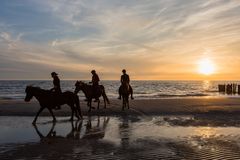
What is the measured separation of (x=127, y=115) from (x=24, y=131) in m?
7.17

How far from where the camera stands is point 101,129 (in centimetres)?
1497

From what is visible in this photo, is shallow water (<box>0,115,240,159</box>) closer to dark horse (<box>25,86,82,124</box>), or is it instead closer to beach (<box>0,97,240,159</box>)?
beach (<box>0,97,240,159</box>)

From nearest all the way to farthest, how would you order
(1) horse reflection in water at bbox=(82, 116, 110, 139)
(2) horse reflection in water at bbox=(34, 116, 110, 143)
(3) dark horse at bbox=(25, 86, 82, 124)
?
1. (2) horse reflection in water at bbox=(34, 116, 110, 143)
2. (1) horse reflection in water at bbox=(82, 116, 110, 139)
3. (3) dark horse at bbox=(25, 86, 82, 124)

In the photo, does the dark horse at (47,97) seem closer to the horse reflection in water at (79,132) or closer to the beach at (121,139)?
the beach at (121,139)

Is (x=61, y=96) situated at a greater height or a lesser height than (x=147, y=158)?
greater

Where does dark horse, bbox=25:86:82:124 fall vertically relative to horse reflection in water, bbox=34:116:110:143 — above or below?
above

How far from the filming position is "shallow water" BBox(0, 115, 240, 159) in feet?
32.8

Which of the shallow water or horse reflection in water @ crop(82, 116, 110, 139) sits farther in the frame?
horse reflection in water @ crop(82, 116, 110, 139)

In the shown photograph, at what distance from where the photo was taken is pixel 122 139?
1234 centimetres

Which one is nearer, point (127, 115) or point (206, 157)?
point (206, 157)

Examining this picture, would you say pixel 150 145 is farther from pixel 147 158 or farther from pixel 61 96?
pixel 61 96

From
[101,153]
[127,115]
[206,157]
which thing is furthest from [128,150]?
[127,115]

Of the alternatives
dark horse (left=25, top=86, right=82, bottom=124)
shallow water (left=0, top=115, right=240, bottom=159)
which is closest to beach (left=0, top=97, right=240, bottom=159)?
shallow water (left=0, top=115, right=240, bottom=159)

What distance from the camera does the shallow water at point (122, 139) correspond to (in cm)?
1000
